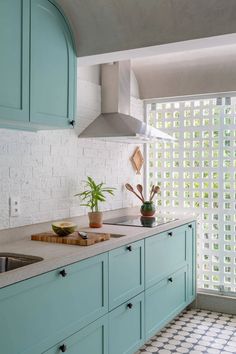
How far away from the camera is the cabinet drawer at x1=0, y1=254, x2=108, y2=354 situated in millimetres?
1767

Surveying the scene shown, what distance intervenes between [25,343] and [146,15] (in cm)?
196

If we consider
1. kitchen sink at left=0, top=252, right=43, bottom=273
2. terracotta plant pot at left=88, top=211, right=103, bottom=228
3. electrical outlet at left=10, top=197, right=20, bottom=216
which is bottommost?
kitchen sink at left=0, top=252, right=43, bottom=273

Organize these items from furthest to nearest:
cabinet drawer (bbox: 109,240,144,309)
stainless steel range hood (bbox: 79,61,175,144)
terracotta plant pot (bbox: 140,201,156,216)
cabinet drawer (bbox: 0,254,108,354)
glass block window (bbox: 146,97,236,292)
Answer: glass block window (bbox: 146,97,236,292) < terracotta plant pot (bbox: 140,201,156,216) < stainless steel range hood (bbox: 79,61,175,144) < cabinet drawer (bbox: 109,240,144,309) < cabinet drawer (bbox: 0,254,108,354)

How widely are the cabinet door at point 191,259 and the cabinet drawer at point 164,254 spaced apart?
114mm

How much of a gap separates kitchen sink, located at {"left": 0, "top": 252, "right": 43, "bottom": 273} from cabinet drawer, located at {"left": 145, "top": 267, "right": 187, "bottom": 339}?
3.98ft

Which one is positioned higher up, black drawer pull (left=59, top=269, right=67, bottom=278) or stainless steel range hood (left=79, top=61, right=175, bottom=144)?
stainless steel range hood (left=79, top=61, right=175, bottom=144)

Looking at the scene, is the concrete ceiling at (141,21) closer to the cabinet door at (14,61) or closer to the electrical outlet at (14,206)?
the cabinet door at (14,61)

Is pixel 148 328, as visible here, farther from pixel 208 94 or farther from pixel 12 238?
pixel 208 94

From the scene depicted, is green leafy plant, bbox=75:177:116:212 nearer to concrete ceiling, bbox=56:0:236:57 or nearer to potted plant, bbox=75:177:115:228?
potted plant, bbox=75:177:115:228

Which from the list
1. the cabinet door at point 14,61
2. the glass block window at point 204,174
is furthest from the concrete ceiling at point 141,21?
the glass block window at point 204,174

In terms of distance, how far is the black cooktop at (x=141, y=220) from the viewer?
342cm

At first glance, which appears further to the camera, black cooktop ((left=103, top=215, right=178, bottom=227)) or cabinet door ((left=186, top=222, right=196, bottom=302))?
cabinet door ((left=186, top=222, right=196, bottom=302))

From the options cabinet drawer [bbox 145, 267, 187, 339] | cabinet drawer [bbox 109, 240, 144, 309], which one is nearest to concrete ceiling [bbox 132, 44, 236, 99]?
cabinet drawer [bbox 145, 267, 187, 339]

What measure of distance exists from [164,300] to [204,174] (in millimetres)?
1399
